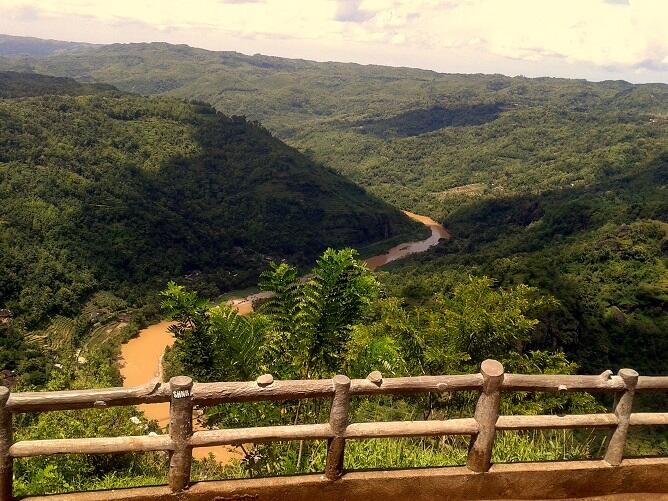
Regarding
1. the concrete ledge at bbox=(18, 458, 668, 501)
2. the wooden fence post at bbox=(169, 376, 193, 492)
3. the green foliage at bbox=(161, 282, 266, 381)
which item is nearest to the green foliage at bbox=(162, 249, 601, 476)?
the green foliage at bbox=(161, 282, 266, 381)

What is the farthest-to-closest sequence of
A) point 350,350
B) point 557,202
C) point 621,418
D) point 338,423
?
1. point 557,202
2. point 350,350
3. point 621,418
4. point 338,423

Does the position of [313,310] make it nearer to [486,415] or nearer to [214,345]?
[214,345]

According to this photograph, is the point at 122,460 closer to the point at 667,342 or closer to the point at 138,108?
the point at 667,342

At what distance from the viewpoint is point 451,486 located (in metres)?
5.22

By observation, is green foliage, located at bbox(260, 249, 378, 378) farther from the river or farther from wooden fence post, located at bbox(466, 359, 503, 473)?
the river

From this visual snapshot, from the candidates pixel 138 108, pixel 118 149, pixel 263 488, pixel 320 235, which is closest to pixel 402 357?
pixel 263 488

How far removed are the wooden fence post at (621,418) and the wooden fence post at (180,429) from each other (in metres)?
4.49

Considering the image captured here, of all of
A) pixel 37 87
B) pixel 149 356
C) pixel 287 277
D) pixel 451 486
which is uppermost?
pixel 37 87

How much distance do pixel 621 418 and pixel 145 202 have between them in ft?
234

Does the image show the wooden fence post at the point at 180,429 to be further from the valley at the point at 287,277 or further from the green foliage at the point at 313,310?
the green foliage at the point at 313,310

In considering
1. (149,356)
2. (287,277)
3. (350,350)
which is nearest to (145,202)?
(149,356)

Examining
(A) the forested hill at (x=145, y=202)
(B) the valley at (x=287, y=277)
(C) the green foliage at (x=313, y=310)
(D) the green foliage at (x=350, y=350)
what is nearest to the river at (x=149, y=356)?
(B) the valley at (x=287, y=277)

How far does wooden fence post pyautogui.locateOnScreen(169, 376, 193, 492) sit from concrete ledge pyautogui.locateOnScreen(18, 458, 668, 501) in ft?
0.50

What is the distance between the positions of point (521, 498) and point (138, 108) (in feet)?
336
